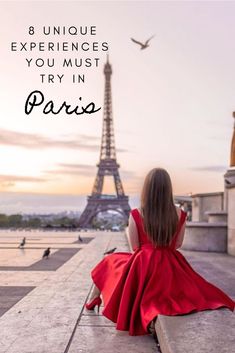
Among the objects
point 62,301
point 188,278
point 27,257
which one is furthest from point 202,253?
point 188,278

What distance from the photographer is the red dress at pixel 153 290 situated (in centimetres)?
421

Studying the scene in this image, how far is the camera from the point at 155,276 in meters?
4.30

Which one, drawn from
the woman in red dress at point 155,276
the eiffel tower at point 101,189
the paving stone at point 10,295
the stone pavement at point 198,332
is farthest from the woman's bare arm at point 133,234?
the eiffel tower at point 101,189

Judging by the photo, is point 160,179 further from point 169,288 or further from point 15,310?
point 15,310

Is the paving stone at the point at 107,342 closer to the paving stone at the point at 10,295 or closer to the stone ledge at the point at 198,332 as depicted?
the stone ledge at the point at 198,332

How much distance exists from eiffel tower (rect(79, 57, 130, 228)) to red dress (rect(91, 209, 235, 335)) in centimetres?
5030

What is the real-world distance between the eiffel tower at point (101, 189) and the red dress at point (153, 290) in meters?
50.3

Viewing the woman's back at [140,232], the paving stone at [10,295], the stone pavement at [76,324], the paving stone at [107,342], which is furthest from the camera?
the paving stone at [10,295]

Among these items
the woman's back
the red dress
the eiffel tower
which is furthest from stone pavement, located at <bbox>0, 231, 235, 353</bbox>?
the eiffel tower

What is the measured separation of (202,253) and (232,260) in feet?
4.98

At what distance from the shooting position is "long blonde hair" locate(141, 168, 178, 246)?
4.23 meters

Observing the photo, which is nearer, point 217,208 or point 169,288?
point 169,288

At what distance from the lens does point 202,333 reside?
11.8 feet

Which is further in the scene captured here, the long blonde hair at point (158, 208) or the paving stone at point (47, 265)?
the paving stone at point (47, 265)
